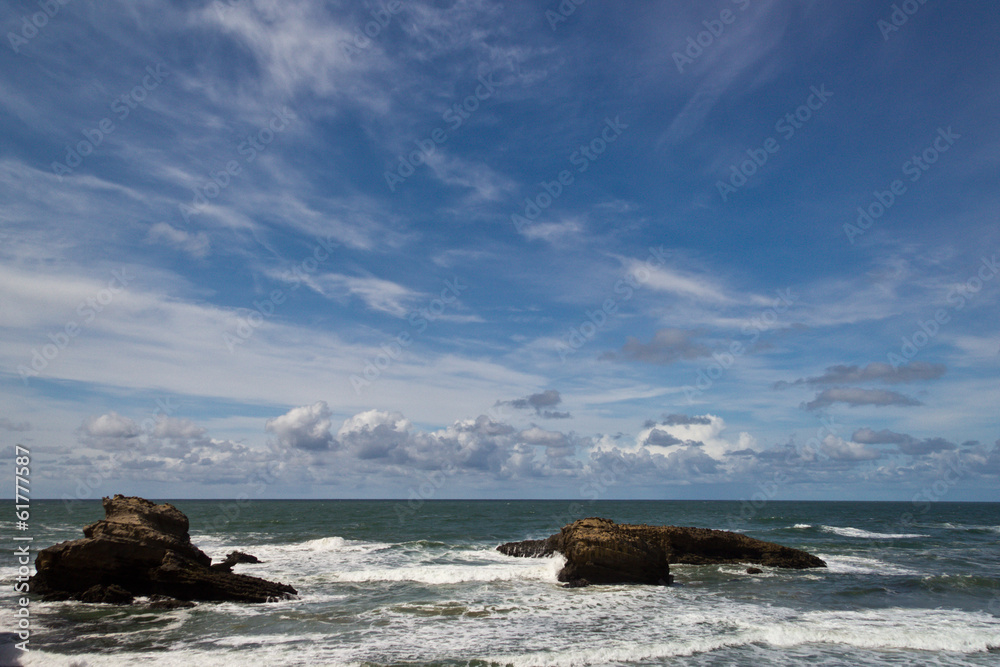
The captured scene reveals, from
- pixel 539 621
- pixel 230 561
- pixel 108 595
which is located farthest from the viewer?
pixel 230 561

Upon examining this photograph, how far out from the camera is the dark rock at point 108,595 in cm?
1992

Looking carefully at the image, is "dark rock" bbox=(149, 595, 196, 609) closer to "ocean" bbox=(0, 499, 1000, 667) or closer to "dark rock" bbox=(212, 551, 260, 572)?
"ocean" bbox=(0, 499, 1000, 667)

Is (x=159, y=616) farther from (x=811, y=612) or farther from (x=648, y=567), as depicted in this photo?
(x=811, y=612)

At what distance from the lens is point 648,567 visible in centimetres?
2528

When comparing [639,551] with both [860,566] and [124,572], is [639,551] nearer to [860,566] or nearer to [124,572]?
[860,566]

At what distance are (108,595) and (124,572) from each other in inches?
31.8

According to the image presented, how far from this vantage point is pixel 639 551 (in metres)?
25.4

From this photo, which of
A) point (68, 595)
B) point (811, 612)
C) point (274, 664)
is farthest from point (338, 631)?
point (811, 612)

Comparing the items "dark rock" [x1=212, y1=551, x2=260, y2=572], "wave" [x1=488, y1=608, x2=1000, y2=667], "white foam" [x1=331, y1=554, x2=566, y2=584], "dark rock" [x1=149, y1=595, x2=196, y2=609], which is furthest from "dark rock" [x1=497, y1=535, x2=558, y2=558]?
"dark rock" [x1=149, y1=595, x2=196, y2=609]

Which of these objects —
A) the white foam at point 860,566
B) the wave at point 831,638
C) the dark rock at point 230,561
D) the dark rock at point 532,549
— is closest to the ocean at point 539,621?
the wave at point 831,638

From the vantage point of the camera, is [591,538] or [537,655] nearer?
[537,655]

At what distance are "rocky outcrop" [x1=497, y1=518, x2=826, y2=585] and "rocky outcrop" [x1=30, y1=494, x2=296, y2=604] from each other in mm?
13156

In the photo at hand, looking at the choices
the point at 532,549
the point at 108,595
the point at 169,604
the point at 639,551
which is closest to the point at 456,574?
the point at 639,551

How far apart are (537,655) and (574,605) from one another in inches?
261
